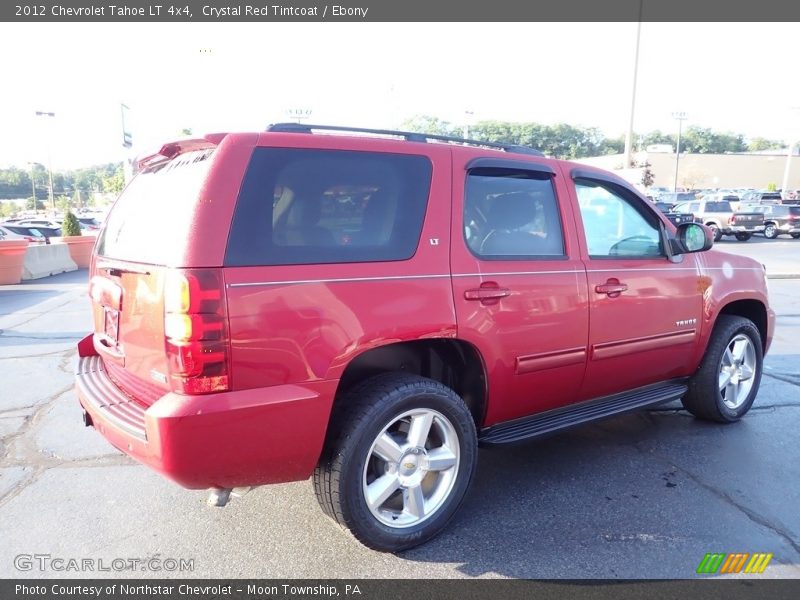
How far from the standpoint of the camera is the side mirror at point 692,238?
4.01 m

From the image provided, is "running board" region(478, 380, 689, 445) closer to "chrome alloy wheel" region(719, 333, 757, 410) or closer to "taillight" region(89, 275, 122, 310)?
"chrome alloy wheel" region(719, 333, 757, 410)

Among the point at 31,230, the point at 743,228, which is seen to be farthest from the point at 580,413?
the point at 743,228

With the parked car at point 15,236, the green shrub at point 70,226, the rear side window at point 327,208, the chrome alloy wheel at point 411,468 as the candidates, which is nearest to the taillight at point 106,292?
the rear side window at point 327,208

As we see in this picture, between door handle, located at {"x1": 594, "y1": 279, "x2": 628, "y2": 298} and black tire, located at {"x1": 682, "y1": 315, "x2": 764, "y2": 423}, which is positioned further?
black tire, located at {"x1": 682, "y1": 315, "x2": 764, "y2": 423}

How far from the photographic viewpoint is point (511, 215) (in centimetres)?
330

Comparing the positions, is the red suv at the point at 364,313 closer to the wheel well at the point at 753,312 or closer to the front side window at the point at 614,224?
the front side window at the point at 614,224

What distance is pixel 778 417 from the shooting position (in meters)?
4.67

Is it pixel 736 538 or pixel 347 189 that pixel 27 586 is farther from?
pixel 736 538

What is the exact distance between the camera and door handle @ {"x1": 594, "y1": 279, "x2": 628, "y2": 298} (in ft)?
11.5

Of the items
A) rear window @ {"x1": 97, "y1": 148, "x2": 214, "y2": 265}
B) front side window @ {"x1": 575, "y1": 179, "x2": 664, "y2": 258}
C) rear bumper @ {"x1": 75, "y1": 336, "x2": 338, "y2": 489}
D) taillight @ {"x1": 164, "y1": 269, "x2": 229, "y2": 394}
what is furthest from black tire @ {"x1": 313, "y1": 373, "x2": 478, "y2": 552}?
front side window @ {"x1": 575, "y1": 179, "x2": 664, "y2": 258}

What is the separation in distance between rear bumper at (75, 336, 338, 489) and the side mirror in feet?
9.18

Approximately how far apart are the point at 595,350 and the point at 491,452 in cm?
109

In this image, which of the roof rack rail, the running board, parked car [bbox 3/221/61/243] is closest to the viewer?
the roof rack rail

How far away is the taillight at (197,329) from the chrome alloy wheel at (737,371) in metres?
3.83
